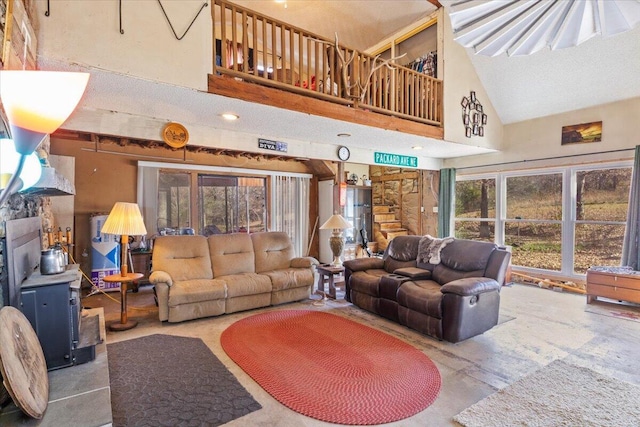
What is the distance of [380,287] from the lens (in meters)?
3.91

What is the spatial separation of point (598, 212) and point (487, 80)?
8.91 feet

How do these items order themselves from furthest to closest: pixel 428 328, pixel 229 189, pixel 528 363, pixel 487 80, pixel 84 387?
pixel 229 189 < pixel 487 80 < pixel 428 328 < pixel 528 363 < pixel 84 387

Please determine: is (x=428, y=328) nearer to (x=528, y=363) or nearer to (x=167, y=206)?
(x=528, y=363)

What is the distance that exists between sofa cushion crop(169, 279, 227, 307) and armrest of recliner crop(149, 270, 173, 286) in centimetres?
10

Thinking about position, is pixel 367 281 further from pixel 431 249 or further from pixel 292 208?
pixel 292 208

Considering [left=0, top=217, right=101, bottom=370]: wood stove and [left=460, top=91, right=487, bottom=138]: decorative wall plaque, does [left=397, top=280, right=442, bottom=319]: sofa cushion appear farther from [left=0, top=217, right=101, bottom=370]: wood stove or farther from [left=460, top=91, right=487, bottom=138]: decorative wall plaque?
[left=460, top=91, right=487, bottom=138]: decorative wall plaque

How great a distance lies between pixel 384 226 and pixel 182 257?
542 cm

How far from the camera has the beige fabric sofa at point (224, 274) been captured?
12.1 ft

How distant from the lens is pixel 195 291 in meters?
3.70

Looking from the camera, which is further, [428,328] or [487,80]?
[487,80]

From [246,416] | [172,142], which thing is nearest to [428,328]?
[246,416]

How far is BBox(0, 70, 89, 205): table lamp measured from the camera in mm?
885

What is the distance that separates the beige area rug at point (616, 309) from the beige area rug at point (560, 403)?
2.01 metres

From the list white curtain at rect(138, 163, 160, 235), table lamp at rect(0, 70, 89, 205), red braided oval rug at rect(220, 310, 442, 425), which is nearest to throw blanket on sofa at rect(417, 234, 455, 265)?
red braided oval rug at rect(220, 310, 442, 425)
